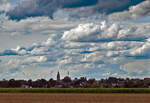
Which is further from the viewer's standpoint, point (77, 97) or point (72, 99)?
point (77, 97)

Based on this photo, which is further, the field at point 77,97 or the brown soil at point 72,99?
the field at point 77,97

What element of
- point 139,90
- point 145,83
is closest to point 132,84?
point 145,83

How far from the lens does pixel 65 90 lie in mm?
109812

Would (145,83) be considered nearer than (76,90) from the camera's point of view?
No

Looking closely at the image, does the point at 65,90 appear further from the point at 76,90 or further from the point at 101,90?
the point at 101,90

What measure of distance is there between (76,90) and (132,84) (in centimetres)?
7807

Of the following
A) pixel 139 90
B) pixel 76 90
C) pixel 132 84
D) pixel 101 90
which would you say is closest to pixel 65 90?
pixel 76 90

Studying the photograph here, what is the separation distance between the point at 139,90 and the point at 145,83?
255ft

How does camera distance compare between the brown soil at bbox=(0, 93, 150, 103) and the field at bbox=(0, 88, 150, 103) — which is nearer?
the brown soil at bbox=(0, 93, 150, 103)

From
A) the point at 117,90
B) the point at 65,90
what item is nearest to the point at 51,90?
the point at 65,90

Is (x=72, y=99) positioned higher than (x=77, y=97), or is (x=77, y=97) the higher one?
(x=77, y=97)

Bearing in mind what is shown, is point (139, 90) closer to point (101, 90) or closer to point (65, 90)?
point (101, 90)

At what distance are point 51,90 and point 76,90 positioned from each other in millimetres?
8549

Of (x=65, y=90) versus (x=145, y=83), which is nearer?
(x=65, y=90)
